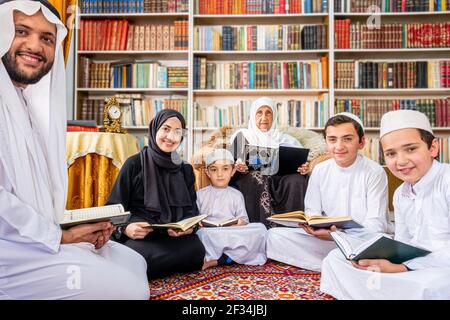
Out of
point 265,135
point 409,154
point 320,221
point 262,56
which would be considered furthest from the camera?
point 262,56

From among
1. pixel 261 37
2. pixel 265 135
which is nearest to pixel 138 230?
pixel 265 135

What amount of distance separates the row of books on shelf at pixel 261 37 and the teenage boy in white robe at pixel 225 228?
1622mm

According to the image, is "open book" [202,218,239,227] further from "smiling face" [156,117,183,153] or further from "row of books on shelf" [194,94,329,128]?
"row of books on shelf" [194,94,329,128]

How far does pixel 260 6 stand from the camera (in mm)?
3434

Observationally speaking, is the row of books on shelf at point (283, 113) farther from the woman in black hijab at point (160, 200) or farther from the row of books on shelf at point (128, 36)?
the woman in black hijab at point (160, 200)

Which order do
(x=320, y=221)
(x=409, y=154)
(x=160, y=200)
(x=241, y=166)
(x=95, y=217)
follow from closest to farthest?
1. (x=95, y=217)
2. (x=409, y=154)
3. (x=320, y=221)
4. (x=160, y=200)
5. (x=241, y=166)

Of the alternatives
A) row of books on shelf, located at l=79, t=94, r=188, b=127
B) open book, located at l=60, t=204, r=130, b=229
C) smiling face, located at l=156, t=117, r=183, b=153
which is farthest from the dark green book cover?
row of books on shelf, located at l=79, t=94, r=188, b=127

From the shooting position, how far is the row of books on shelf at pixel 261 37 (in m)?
3.39

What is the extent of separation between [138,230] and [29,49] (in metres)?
0.76

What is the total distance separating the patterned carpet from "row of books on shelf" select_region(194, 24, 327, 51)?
7.32 ft

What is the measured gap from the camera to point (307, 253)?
178 centimetres

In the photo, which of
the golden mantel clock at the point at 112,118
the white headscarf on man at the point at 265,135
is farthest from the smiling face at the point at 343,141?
the golden mantel clock at the point at 112,118

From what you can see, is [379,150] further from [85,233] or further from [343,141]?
[85,233]
